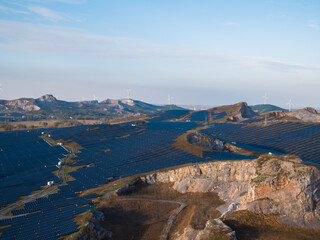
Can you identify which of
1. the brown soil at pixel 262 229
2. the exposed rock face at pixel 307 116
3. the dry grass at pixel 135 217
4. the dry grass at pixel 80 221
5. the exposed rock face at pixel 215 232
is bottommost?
the dry grass at pixel 135 217

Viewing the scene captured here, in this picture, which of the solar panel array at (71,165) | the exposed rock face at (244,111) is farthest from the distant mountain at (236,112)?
the solar panel array at (71,165)

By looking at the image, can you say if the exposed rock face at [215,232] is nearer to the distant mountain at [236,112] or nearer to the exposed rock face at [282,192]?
the exposed rock face at [282,192]

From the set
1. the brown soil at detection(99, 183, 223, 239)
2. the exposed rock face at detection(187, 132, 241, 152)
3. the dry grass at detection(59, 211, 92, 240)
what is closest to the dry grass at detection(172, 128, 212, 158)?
the exposed rock face at detection(187, 132, 241, 152)

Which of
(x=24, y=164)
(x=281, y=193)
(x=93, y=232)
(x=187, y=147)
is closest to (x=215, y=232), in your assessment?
(x=281, y=193)

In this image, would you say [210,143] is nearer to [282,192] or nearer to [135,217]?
[135,217]

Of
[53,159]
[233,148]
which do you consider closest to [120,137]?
[53,159]

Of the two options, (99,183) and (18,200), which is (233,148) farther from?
(18,200)
